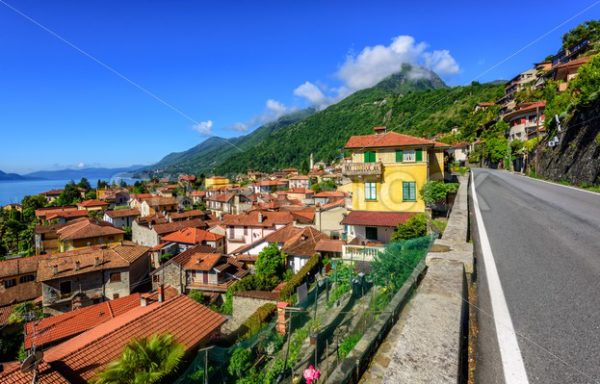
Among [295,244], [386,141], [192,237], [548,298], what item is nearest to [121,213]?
[192,237]

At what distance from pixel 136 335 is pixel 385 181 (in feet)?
56.5

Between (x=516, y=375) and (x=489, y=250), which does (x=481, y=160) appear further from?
(x=516, y=375)

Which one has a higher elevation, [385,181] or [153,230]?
[385,181]

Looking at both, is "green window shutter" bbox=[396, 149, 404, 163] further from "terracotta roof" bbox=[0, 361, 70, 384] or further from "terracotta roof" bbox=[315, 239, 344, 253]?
"terracotta roof" bbox=[0, 361, 70, 384]

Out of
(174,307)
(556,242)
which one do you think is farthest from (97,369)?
(556,242)

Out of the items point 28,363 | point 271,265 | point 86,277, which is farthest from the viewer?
point 86,277

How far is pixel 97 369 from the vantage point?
11.2 m

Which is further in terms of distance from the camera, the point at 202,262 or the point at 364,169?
the point at 202,262

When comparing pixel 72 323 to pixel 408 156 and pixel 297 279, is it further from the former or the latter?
pixel 408 156

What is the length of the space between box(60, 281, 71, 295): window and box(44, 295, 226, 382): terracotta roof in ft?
59.9

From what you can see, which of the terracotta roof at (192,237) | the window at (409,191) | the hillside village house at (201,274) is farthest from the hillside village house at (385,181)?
the terracotta roof at (192,237)

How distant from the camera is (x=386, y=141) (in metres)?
21.6

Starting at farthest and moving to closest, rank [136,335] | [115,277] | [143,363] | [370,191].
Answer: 1. [115,277]
2. [370,191]
3. [136,335]
4. [143,363]

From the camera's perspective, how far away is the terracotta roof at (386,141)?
67.9 ft
